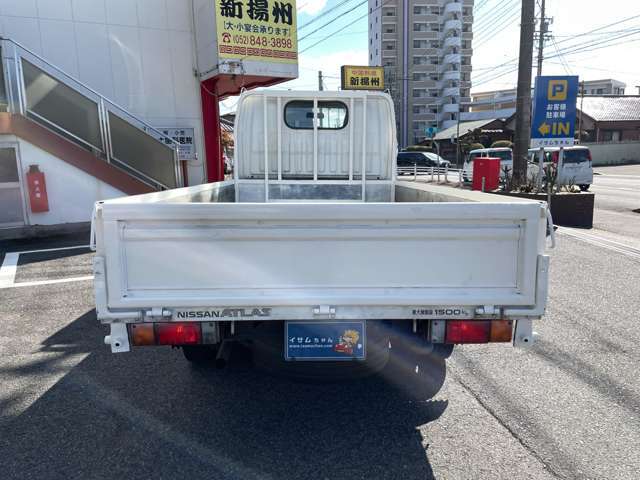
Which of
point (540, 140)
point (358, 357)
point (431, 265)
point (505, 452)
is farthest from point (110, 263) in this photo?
point (540, 140)

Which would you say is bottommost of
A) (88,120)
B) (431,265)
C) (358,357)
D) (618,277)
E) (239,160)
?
(618,277)

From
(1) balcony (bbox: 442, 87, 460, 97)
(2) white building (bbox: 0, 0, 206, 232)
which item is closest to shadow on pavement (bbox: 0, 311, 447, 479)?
(2) white building (bbox: 0, 0, 206, 232)

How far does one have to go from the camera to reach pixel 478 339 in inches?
111

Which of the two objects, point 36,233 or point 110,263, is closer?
point 110,263

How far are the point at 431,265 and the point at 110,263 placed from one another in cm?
171

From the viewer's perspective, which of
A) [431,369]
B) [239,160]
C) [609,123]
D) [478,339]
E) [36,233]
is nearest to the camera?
[478,339]

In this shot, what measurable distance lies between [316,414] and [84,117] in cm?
969

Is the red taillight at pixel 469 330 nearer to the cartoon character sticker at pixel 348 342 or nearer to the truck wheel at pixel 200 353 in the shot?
the cartoon character sticker at pixel 348 342

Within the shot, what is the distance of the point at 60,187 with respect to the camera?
33.4 ft

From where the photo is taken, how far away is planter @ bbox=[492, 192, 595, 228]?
11.2 meters

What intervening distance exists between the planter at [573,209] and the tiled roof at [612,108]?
4381 cm

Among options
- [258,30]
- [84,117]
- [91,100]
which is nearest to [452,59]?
[258,30]

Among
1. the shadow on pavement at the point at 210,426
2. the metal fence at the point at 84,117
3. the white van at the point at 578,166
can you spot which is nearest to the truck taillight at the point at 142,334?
the shadow on pavement at the point at 210,426

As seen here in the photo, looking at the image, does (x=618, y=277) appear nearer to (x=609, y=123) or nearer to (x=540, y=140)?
(x=540, y=140)
